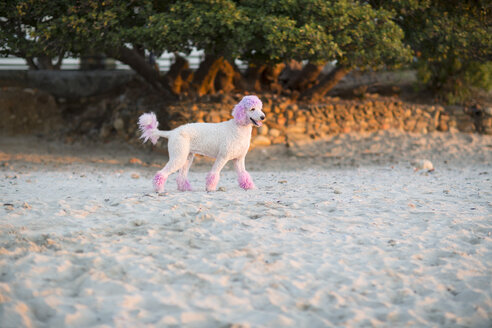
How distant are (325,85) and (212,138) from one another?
6.91m

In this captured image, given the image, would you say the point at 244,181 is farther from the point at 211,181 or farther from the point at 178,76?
the point at 178,76

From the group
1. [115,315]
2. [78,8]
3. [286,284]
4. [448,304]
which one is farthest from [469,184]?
[78,8]

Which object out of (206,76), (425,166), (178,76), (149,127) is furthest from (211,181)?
(178,76)

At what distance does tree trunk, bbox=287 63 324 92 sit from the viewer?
1241 cm

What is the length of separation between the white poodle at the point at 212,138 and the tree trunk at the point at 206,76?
595 centimetres

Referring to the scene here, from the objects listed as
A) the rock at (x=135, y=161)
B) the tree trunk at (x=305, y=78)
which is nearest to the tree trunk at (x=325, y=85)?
the tree trunk at (x=305, y=78)

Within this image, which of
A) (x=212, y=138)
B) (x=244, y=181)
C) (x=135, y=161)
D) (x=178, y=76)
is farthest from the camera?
(x=178, y=76)

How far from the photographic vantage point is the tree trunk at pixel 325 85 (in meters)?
11.8

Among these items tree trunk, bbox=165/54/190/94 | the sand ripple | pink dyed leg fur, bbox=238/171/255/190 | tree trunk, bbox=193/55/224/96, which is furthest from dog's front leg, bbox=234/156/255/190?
tree trunk, bbox=165/54/190/94

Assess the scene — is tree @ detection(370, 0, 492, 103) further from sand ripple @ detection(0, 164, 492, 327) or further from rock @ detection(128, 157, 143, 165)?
rock @ detection(128, 157, 143, 165)

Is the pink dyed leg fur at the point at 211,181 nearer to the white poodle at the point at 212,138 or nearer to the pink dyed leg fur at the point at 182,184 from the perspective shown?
the white poodle at the point at 212,138

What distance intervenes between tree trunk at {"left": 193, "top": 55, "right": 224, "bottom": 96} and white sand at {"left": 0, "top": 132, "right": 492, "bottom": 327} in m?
5.82

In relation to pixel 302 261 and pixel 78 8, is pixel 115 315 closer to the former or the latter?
pixel 302 261

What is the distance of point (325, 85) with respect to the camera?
1195cm
